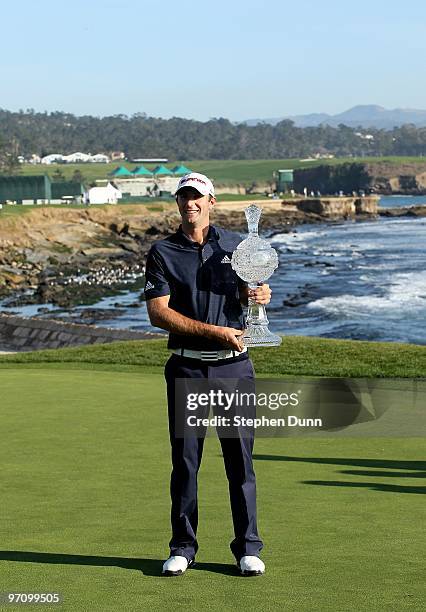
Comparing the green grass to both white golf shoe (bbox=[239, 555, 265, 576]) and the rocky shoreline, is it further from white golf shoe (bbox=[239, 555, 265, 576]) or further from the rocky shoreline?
the rocky shoreline

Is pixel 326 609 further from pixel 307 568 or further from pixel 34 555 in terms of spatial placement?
pixel 34 555

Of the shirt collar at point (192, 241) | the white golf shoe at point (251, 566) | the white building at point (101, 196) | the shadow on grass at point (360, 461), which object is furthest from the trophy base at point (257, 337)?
the white building at point (101, 196)

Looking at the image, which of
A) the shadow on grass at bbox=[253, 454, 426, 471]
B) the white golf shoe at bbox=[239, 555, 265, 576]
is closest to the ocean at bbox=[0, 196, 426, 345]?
the shadow on grass at bbox=[253, 454, 426, 471]

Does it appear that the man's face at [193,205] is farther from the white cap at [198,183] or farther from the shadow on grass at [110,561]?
the shadow on grass at [110,561]

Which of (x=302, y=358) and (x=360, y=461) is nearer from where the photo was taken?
(x=360, y=461)

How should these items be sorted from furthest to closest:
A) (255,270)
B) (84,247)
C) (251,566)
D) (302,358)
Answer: (84,247) → (302,358) → (255,270) → (251,566)

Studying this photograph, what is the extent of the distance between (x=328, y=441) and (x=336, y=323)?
42.1m

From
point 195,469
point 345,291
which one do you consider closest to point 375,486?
point 195,469

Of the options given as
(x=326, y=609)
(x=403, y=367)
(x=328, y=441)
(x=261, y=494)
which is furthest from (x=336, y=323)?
(x=326, y=609)

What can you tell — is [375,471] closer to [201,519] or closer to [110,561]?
[201,519]

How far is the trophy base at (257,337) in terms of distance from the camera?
252 inches

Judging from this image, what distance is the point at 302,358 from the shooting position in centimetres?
2158

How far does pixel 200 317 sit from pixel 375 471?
4261 mm

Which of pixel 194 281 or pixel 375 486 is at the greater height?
pixel 194 281
